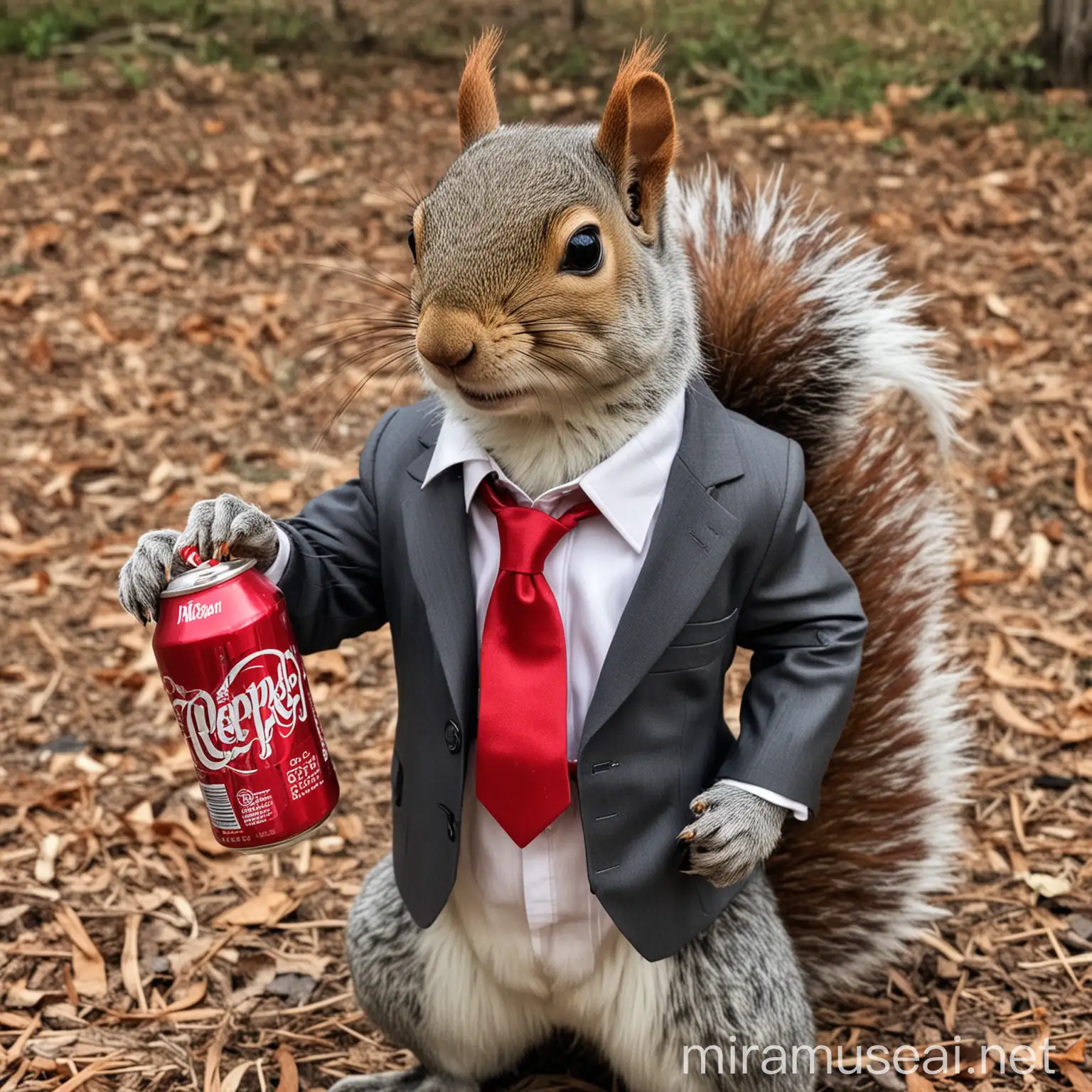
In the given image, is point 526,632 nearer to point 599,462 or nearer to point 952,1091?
point 599,462

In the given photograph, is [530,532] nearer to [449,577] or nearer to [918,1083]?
[449,577]

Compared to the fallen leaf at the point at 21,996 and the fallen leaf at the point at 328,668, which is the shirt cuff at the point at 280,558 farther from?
the fallen leaf at the point at 328,668

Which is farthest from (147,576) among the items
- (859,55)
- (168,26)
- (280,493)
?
(168,26)

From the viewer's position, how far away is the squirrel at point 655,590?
4.24 feet

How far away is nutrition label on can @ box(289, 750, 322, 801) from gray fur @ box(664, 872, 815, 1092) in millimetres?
474

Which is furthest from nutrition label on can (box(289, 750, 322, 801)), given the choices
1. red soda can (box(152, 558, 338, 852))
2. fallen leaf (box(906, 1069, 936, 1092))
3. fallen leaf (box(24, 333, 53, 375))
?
fallen leaf (box(24, 333, 53, 375))

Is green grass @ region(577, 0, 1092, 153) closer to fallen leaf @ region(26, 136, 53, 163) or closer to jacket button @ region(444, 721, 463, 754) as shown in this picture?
fallen leaf @ region(26, 136, 53, 163)

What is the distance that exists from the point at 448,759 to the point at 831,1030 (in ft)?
2.78

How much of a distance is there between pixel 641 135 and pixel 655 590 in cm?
48

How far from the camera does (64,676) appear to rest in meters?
2.78

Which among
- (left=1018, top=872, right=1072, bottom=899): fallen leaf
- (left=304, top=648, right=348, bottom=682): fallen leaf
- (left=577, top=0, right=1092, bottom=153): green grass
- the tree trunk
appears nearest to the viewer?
(left=1018, top=872, right=1072, bottom=899): fallen leaf

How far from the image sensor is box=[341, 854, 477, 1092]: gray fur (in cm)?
161

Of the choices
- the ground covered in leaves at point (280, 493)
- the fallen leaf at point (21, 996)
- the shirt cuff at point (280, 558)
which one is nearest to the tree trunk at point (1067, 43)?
the ground covered in leaves at point (280, 493)

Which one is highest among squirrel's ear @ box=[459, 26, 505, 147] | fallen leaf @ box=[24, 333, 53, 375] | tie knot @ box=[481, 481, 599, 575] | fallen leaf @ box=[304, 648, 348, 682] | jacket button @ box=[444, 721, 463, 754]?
squirrel's ear @ box=[459, 26, 505, 147]
